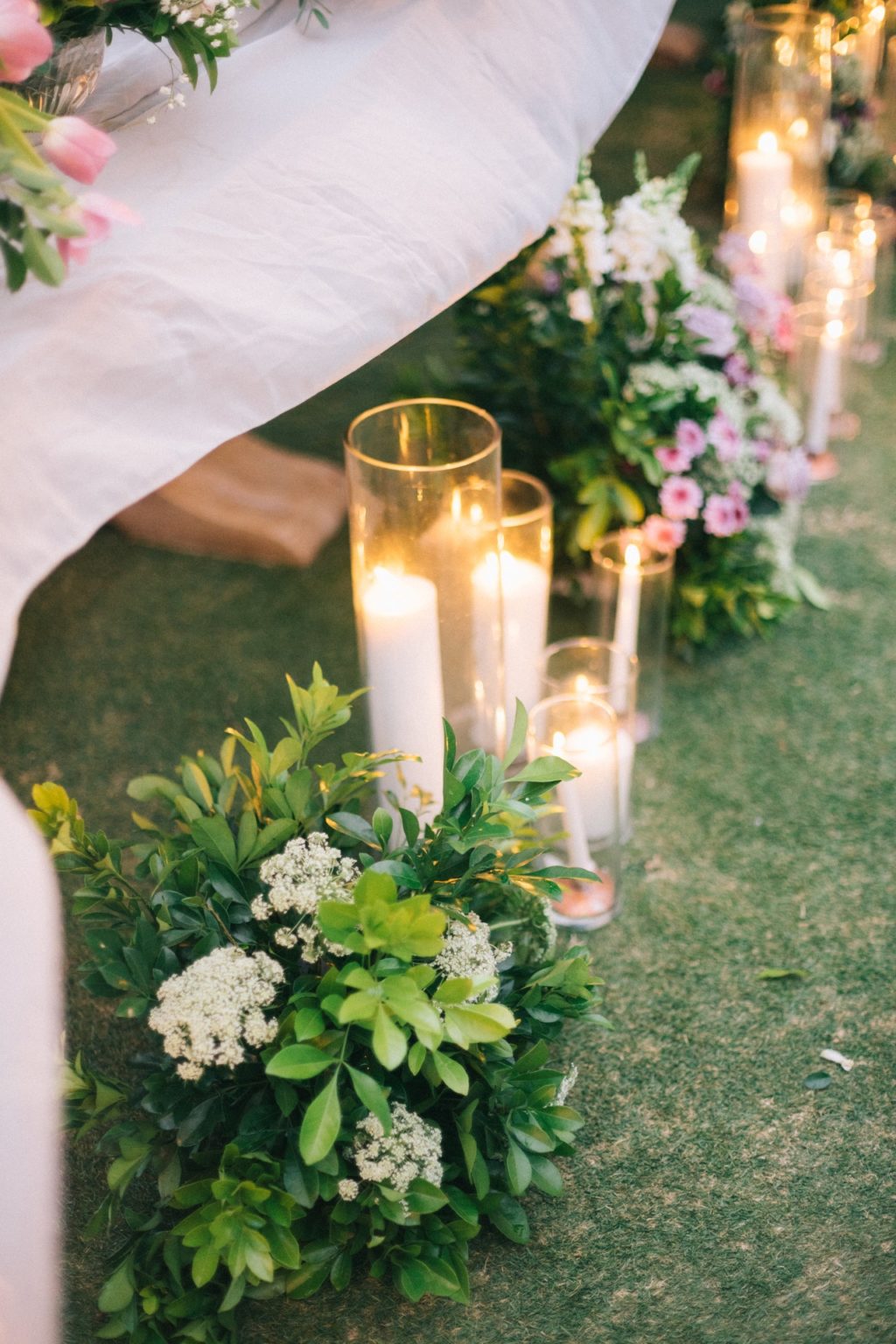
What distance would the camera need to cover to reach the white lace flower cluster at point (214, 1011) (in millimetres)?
871

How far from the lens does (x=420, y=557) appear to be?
1.20 meters

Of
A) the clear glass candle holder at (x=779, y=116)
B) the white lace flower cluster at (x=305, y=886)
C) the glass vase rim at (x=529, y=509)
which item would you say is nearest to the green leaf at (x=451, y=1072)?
the white lace flower cluster at (x=305, y=886)

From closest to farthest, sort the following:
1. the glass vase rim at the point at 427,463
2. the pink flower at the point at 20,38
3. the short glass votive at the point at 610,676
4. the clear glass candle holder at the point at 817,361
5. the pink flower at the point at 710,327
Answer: the pink flower at the point at 20,38 < the glass vase rim at the point at 427,463 < the short glass votive at the point at 610,676 < the pink flower at the point at 710,327 < the clear glass candle holder at the point at 817,361

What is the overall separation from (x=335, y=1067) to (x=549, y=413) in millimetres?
1002

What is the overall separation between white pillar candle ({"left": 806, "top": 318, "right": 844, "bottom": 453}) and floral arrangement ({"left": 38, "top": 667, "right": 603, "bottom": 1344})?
1.19 metres

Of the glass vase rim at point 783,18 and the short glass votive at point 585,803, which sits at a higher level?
the glass vase rim at point 783,18

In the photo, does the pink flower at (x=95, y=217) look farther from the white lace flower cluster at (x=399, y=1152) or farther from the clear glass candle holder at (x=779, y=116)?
the clear glass candle holder at (x=779, y=116)

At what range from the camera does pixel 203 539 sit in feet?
6.23

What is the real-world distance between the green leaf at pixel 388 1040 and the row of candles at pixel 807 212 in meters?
1.47

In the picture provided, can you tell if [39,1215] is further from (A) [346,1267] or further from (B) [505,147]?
(B) [505,147]

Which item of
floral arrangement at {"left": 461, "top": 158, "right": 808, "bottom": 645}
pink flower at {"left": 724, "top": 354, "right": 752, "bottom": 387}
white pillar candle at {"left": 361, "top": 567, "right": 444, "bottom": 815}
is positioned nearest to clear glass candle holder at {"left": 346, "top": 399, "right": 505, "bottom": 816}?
white pillar candle at {"left": 361, "top": 567, "right": 444, "bottom": 815}

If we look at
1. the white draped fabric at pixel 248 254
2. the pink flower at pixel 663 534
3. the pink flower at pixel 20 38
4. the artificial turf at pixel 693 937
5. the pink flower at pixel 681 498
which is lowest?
the artificial turf at pixel 693 937

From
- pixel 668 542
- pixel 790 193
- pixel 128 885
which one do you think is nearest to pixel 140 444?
pixel 128 885

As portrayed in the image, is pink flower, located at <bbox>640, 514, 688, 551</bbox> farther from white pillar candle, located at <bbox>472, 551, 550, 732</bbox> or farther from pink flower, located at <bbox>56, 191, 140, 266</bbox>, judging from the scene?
pink flower, located at <bbox>56, 191, 140, 266</bbox>
